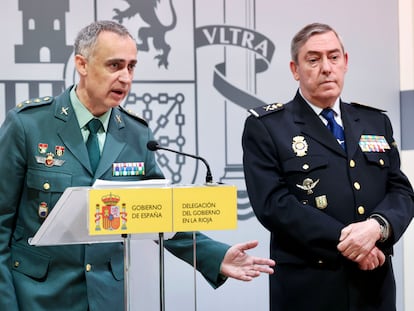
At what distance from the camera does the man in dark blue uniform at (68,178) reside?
228 cm

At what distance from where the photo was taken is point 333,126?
2617 millimetres

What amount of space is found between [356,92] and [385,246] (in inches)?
66.2

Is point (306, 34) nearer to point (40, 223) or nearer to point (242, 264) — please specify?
point (242, 264)

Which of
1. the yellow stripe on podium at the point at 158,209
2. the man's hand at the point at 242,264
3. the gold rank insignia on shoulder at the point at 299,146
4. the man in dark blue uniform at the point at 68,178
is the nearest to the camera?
the yellow stripe on podium at the point at 158,209

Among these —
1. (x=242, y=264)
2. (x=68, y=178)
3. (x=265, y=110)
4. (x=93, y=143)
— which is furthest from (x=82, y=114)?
(x=242, y=264)

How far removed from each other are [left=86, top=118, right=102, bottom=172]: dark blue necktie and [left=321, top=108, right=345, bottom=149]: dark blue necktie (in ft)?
2.87

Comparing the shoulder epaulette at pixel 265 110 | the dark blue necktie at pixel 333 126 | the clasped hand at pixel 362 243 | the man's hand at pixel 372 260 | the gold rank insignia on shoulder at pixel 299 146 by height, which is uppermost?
the shoulder epaulette at pixel 265 110

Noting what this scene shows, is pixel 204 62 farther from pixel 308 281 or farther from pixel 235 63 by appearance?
pixel 308 281

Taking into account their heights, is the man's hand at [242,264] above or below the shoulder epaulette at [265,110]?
below

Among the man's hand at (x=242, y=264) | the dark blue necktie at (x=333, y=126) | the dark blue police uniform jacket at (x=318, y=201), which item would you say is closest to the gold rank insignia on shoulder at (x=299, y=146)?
the dark blue police uniform jacket at (x=318, y=201)

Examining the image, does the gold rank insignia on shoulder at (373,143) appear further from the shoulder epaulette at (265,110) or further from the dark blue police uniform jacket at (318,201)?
the shoulder epaulette at (265,110)

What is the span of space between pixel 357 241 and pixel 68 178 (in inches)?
40.3

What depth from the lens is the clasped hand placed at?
7.57ft

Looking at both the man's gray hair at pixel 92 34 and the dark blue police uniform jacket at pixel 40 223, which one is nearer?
the dark blue police uniform jacket at pixel 40 223
